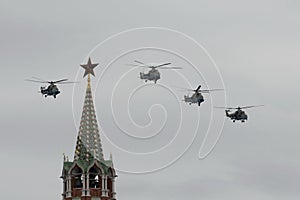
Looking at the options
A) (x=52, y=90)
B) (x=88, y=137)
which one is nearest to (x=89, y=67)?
(x=88, y=137)

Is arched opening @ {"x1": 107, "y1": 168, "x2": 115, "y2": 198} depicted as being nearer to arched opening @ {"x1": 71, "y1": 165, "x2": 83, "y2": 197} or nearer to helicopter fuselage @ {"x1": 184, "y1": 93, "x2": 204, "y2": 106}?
arched opening @ {"x1": 71, "y1": 165, "x2": 83, "y2": 197}

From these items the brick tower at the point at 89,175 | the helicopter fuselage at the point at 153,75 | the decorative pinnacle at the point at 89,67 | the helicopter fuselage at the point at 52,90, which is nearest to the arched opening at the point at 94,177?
the brick tower at the point at 89,175

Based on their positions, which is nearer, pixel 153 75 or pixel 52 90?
Result: pixel 153 75

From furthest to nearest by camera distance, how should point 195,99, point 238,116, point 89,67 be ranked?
point 89,67 < point 238,116 < point 195,99

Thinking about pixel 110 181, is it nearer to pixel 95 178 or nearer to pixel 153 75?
pixel 95 178

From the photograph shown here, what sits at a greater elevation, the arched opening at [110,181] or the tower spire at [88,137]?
the tower spire at [88,137]

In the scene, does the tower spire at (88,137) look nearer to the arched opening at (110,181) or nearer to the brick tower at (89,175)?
the brick tower at (89,175)

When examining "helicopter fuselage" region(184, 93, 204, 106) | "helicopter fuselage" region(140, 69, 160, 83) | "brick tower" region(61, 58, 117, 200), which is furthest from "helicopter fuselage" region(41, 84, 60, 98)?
"brick tower" region(61, 58, 117, 200)

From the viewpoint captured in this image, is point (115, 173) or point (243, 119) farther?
point (115, 173)

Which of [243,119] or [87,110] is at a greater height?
[87,110]

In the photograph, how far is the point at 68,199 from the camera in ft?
552

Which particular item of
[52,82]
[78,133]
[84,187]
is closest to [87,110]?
[78,133]

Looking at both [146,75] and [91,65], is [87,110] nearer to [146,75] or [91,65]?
[91,65]

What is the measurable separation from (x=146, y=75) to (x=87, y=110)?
5962cm
